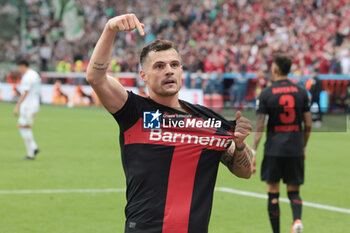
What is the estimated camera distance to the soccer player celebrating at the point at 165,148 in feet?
12.8

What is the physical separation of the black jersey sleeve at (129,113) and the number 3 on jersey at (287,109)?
4.22 meters

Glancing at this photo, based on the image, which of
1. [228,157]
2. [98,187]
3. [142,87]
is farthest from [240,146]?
[142,87]

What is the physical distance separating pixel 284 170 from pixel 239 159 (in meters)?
4.03

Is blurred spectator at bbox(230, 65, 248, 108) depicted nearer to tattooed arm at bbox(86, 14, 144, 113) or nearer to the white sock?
the white sock

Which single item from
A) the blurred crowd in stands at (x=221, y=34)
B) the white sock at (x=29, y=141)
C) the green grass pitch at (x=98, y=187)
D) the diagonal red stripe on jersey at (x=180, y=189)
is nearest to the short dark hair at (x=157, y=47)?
the diagonal red stripe on jersey at (x=180, y=189)

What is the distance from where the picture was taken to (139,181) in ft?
13.0

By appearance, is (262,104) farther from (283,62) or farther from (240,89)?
(240,89)

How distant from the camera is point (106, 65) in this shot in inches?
146

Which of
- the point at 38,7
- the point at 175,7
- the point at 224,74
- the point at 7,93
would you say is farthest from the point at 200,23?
the point at 38,7

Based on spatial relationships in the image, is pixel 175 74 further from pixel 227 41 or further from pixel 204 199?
pixel 227 41

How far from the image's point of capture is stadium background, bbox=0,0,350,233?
9.27 meters

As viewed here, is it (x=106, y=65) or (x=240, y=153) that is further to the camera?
(x=240, y=153)

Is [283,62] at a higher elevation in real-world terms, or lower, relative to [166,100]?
higher

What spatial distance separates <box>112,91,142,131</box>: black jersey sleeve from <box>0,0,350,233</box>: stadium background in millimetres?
818
